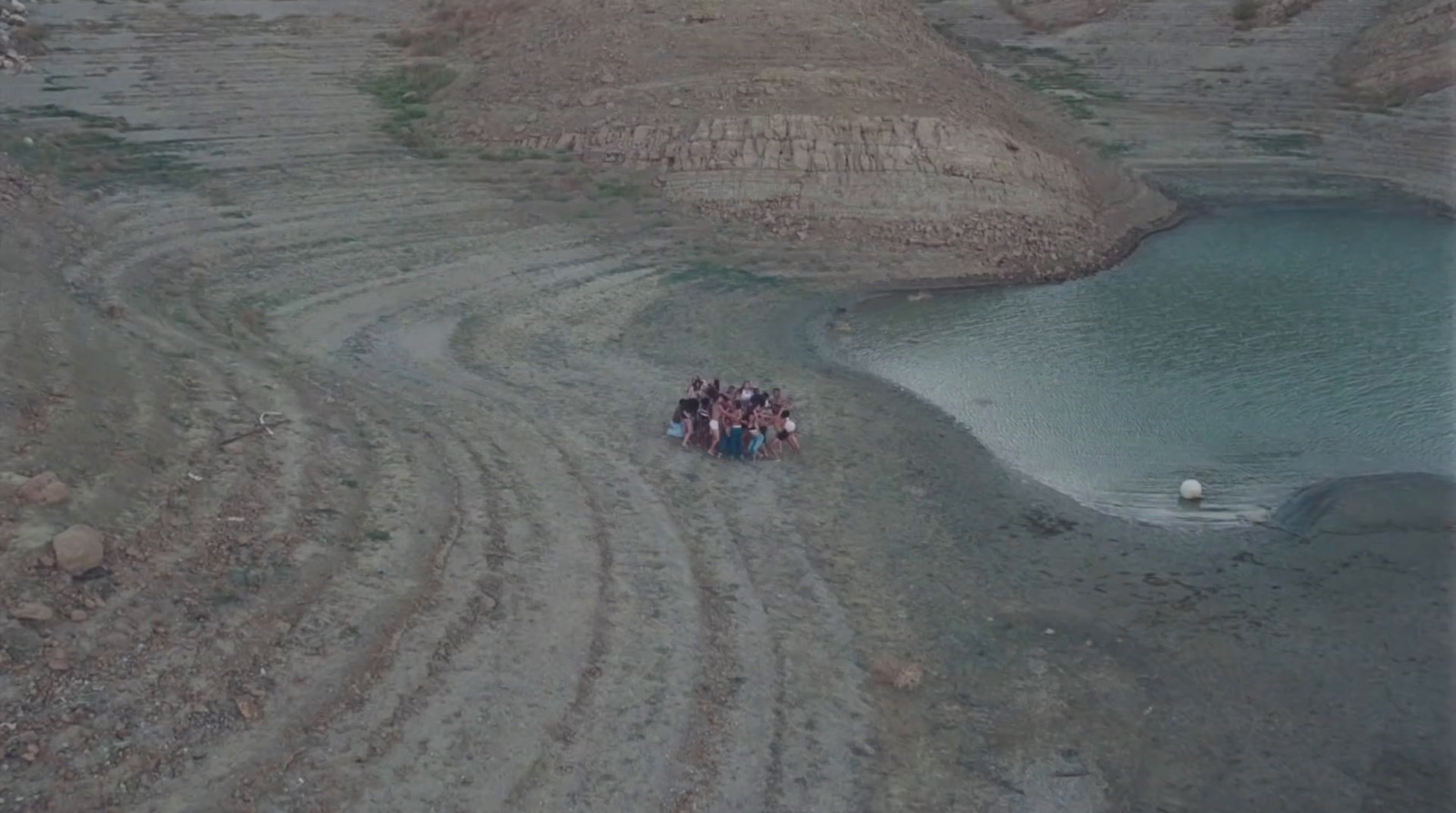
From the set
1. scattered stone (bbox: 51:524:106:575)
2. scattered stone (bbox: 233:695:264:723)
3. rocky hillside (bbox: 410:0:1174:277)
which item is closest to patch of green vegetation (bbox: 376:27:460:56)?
rocky hillside (bbox: 410:0:1174:277)

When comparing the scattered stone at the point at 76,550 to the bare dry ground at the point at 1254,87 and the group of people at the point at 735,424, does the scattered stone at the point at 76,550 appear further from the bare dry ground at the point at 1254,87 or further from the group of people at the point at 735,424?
the bare dry ground at the point at 1254,87

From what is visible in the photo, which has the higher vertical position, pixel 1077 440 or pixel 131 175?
pixel 131 175

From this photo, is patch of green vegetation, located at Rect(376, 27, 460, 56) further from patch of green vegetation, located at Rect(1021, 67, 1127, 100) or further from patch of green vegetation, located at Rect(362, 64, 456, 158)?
patch of green vegetation, located at Rect(1021, 67, 1127, 100)

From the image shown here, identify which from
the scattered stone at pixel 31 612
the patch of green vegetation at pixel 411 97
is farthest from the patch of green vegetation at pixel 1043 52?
the scattered stone at pixel 31 612

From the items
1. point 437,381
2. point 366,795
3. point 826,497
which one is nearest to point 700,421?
point 826,497

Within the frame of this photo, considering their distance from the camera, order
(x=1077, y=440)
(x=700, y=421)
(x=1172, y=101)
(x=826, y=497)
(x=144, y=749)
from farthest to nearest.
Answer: (x=1172, y=101) < (x=1077, y=440) < (x=700, y=421) < (x=826, y=497) < (x=144, y=749)

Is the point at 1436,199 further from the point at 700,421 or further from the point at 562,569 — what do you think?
the point at 562,569

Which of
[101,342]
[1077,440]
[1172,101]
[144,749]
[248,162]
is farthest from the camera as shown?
[1172,101]
